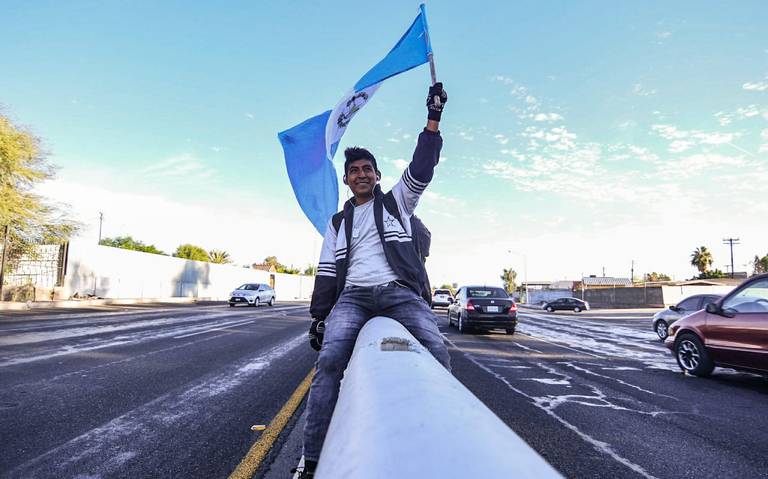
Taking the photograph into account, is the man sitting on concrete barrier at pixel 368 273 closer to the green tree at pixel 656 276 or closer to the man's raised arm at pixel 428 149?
the man's raised arm at pixel 428 149

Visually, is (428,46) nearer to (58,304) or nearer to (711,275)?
(58,304)

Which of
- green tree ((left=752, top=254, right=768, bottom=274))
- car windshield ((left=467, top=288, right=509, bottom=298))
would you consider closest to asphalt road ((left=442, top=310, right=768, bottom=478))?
car windshield ((left=467, top=288, right=509, bottom=298))

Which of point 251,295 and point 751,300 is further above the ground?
point 751,300

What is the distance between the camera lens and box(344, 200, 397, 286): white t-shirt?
8.90 feet

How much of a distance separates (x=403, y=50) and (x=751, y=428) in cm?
479

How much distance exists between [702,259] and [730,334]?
290 ft

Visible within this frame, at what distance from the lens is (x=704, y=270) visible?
7744 cm

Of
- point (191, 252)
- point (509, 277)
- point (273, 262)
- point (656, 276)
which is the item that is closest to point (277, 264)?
point (273, 262)

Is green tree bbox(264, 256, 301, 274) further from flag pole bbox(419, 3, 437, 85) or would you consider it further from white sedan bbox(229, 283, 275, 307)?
flag pole bbox(419, 3, 437, 85)

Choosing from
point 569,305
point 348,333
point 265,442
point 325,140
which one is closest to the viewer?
point 348,333

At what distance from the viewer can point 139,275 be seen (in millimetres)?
31750

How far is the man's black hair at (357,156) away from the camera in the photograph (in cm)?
313

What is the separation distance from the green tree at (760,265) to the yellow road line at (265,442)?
99321 mm

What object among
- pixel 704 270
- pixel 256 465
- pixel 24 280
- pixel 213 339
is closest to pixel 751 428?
pixel 256 465
